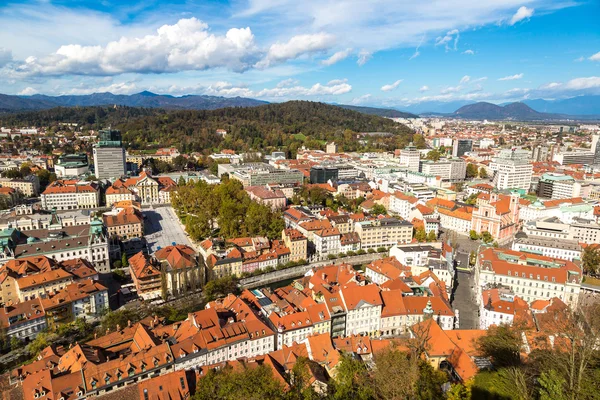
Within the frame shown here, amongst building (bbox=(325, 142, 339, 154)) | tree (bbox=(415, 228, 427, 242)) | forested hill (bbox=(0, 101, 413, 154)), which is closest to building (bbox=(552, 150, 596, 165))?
forested hill (bbox=(0, 101, 413, 154))

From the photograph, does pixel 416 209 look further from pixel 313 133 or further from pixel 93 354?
pixel 313 133

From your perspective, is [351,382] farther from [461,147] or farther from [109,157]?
[461,147]

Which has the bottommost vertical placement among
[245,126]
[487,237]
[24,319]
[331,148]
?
[487,237]

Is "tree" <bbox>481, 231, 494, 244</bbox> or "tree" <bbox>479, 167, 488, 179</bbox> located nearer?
"tree" <bbox>481, 231, 494, 244</bbox>

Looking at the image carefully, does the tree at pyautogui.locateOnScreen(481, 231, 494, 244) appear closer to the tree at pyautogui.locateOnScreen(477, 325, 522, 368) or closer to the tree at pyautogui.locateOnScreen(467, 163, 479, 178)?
the tree at pyautogui.locateOnScreen(477, 325, 522, 368)

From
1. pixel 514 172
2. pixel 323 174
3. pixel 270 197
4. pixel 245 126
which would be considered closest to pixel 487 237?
pixel 514 172

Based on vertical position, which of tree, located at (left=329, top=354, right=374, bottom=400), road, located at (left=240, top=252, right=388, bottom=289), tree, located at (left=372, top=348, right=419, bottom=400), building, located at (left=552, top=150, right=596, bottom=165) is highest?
building, located at (left=552, top=150, right=596, bottom=165)
